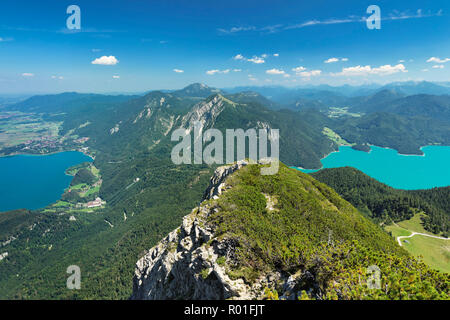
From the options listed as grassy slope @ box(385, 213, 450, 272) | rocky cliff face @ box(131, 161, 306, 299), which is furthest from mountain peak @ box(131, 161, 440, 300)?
grassy slope @ box(385, 213, 450, 272)

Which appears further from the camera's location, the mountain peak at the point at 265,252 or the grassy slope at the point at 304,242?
the mountain peak at the point at 265,252

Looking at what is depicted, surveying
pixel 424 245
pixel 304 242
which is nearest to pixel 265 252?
pixel 304 242

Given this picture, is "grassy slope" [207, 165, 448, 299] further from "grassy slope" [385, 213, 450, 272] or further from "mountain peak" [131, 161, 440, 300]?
"grassy slope" [385, 213, 450, 272]

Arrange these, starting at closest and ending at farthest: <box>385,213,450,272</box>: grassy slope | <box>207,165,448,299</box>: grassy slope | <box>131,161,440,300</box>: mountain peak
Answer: <box>207,165,448,299</box>: grassy slope → <box>131,161,440,300</box>: mountain peak → <box>385,213,450,272</box>: grassy slope

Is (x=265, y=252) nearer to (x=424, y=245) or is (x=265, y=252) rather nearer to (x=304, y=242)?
(x=304, y=242)

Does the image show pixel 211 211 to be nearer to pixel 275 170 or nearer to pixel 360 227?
pixel 275 170

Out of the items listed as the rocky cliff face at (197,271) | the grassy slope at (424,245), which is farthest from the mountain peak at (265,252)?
the grassy slope at (424,245)

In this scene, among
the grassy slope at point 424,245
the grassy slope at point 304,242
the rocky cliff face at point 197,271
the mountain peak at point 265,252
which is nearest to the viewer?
the grassy slope at point 304,242

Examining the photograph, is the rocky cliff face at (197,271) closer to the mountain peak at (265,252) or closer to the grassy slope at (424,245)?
the mountain peak at (265,252)
